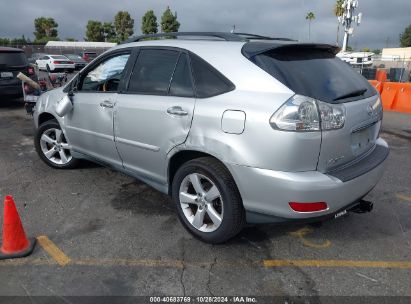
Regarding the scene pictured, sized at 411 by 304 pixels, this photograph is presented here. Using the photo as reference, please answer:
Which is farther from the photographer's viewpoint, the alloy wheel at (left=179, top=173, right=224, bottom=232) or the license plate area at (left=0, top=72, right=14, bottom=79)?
the license plate area at (left=0, top=72, right=14, bottom=79)

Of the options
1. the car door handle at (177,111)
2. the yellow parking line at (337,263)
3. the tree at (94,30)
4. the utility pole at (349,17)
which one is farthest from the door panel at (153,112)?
the tree at (94,30)

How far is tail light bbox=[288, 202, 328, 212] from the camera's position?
2.70m

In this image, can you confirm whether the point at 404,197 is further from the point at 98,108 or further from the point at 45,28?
the point at 45,28

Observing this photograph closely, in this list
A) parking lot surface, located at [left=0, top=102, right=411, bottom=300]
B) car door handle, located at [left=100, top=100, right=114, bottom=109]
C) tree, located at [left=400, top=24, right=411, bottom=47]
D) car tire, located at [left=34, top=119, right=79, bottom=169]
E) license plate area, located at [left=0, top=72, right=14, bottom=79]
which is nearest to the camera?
parking lot surface, located at [left=0, top=102, right=411, bottom=300]

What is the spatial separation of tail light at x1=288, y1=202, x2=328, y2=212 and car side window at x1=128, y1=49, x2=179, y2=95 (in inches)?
61.6

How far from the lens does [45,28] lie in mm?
80125

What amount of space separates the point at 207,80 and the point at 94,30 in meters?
79.0

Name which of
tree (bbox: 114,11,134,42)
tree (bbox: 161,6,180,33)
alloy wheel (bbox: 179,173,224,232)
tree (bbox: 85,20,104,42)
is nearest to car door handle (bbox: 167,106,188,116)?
alloy wheel (bbox: 179,173,224,232)

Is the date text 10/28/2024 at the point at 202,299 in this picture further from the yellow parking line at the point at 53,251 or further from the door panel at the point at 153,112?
the door panel at the point at 153,112

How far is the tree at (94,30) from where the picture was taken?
74.7m

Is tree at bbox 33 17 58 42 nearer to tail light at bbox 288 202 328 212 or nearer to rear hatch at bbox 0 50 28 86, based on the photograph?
rear hatch at bbox 0 50 28 86

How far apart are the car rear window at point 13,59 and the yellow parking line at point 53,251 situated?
7.95 m

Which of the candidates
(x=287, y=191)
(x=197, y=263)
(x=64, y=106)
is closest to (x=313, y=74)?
(x=287, y=191)

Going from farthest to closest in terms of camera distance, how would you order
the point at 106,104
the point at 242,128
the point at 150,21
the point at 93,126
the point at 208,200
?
the point at 150,21, the point at 93,126, the point at 106,104, the point at 208,200, the point at 242,128
